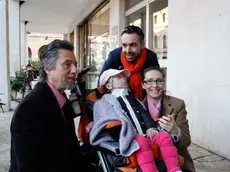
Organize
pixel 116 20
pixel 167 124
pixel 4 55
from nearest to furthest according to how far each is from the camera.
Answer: pixel 167 124, pixel 4 55, pixel 116 20

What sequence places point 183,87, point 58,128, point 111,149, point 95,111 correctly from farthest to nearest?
point 183,87 → point 95,111 → point 111,149 → point 58,128

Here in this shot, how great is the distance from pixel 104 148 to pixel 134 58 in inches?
28.5

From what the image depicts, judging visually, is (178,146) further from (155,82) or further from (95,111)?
(95,111)

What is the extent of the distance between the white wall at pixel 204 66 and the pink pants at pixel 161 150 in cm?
170

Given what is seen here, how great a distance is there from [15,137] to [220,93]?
2.40 meters

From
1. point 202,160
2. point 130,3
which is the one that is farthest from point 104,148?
point 130,3

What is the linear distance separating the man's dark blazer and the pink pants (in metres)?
0.37

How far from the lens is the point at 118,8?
653 centimetres

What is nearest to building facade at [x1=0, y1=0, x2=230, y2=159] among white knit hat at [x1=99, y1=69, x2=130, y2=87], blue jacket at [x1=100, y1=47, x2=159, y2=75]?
blue jacket at [x1=100, y1=47, x2=159, y2=75]

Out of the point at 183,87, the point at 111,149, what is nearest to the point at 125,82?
the point at 111,149

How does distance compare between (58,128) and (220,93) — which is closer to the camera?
(58,128)

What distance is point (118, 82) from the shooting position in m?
1.82

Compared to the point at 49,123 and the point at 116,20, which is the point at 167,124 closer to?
the point at 49,123

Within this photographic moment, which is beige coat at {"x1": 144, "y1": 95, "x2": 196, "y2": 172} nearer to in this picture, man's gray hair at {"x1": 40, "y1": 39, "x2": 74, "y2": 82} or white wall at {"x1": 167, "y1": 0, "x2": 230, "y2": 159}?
man's gray hair at {"x1": 40, "y1": 39, "x2": 74, "y2": 82}
